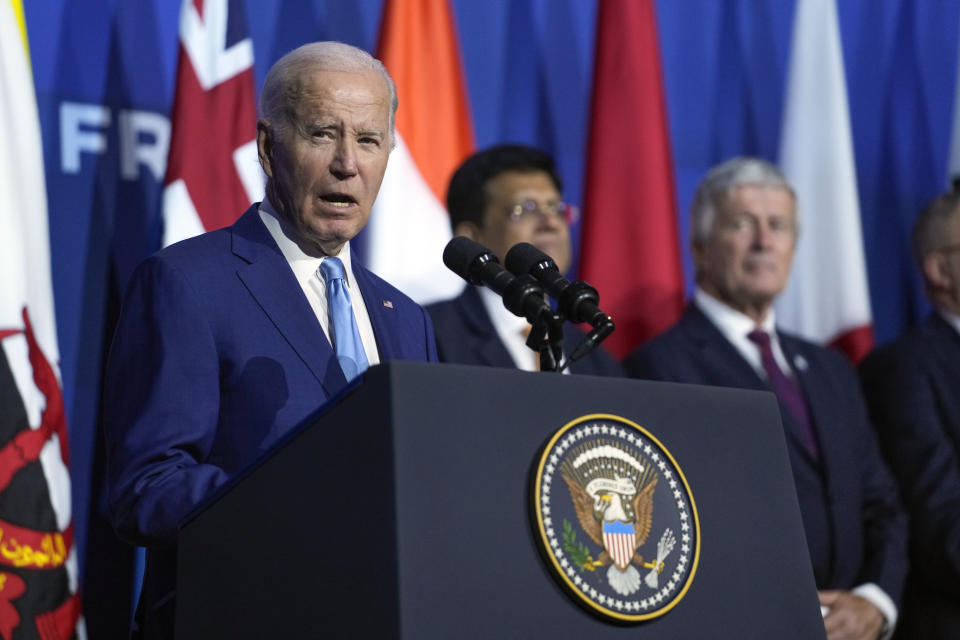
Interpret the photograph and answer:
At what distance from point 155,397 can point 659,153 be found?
264cm

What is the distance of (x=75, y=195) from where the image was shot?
3045mm

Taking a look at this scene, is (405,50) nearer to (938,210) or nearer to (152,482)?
(938,210)

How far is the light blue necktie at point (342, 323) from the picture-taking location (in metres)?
1.65

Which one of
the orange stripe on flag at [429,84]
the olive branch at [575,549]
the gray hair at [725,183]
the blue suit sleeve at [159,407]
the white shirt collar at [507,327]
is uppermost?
the orange stripe on flag at [429,84]

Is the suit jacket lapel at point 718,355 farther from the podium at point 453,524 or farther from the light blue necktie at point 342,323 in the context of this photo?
the podium at point 453,524

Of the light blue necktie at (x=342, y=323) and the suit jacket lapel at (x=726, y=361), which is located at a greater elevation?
the suit jacket lapel at (x=726, y=361)

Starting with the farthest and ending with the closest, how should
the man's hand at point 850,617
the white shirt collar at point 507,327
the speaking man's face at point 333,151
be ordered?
the white shirt collar at point 507,327
the man's hand at point 850,617
the speaking man's face at point 333,151

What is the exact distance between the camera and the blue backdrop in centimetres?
302

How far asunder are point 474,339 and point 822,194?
1.78 metres

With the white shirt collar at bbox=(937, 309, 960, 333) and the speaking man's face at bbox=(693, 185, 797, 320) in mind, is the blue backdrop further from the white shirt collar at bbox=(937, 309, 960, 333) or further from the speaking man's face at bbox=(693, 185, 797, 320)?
the white shirt collar at bbox=(937, 309, 960, 333)

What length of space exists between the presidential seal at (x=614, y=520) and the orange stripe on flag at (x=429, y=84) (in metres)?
2.37

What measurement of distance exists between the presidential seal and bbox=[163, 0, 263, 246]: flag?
1.90 meters

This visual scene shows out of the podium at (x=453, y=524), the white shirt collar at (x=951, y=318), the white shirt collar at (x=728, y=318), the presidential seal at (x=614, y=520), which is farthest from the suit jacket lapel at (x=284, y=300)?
the white shirt collar at (x=951, y=318)

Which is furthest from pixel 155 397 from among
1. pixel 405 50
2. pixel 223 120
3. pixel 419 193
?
pixel 405 50
